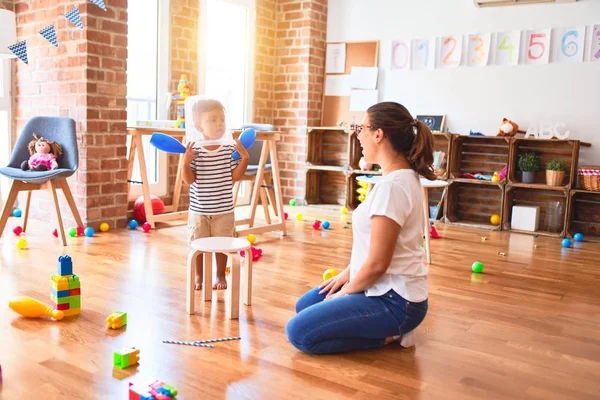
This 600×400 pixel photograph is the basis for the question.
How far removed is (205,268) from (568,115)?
3.70m

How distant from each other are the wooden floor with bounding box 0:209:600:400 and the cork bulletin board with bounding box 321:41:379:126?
104 inches

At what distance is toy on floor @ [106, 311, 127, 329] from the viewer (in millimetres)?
2344

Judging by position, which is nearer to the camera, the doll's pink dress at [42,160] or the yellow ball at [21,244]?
the yellow ball at [21,244]

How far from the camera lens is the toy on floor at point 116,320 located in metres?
2.34

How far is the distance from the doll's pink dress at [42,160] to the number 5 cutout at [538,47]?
12.8 ft

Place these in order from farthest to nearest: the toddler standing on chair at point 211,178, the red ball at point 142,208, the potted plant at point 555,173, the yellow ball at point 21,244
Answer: the potted plant at point 555,173, the red ball at point 142,208, the yellow ball at point 21,244, the toddler standing on chair at point 211,178

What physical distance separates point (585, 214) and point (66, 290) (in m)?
4.22

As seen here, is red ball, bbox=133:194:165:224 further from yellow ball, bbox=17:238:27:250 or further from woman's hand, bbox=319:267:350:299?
woman's hand, bbox=319:267:350:299

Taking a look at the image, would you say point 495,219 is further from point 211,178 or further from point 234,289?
point 234,289

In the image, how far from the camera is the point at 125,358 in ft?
6.50

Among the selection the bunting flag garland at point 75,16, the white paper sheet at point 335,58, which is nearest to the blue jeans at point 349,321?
the bunting flag garland at point 75,16

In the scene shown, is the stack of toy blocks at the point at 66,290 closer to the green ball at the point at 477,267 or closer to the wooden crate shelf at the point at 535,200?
the green ball at the point at 477,267

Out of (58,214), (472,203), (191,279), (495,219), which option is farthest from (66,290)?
(472,203)

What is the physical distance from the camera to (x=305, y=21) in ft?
20.2
